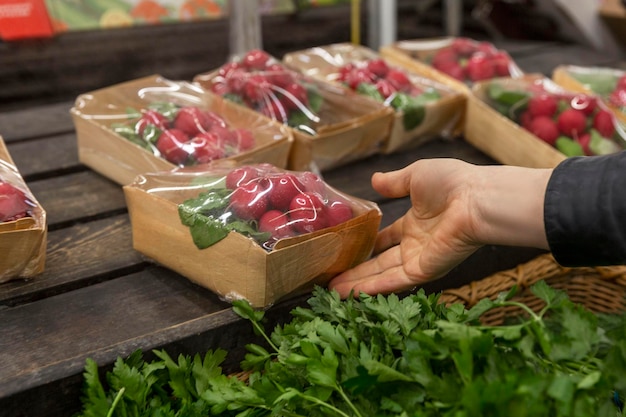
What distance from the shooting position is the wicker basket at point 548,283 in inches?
54.1

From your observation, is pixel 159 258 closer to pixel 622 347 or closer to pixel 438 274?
pixel 438 274

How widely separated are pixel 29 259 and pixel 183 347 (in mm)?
293

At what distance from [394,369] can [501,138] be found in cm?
91

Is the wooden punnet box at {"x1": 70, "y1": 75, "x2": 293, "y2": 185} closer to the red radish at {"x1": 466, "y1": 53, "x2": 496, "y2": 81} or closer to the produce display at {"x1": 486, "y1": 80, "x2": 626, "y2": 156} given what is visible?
the produce display at {"x1": 486, "y1": 80, "x2": 626, "y2": 156}

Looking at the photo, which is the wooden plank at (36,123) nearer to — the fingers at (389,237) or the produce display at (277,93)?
the produce display at (277,93)

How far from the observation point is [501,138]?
174cm

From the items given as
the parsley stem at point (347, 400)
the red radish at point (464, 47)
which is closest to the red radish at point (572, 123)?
the red radish at point (464, 47)

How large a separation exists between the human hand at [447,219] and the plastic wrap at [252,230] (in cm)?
5

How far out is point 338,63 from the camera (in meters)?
2.02

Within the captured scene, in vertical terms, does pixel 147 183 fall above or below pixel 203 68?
above

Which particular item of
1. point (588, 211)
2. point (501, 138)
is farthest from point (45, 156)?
point (588, 211)

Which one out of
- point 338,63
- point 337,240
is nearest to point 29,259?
point 337,240

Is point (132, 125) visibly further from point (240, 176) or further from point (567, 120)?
point (567, 120)

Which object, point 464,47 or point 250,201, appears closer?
point 250,201
